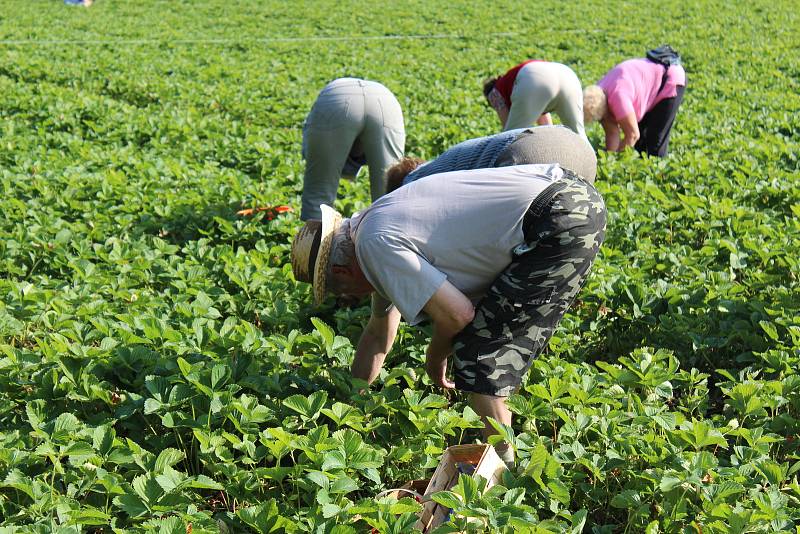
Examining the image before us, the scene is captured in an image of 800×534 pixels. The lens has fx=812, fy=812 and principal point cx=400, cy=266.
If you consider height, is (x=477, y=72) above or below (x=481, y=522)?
below

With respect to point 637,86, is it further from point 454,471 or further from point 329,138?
point 454,471

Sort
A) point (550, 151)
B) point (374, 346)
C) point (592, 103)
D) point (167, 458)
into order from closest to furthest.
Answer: point (167, 458) < point (550, 151) < point (374, 346) < point (592, 103)

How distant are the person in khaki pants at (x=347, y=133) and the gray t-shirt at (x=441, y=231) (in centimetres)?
187

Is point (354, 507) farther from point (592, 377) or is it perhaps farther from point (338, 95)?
point (338, 95)

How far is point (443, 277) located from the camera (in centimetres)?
263

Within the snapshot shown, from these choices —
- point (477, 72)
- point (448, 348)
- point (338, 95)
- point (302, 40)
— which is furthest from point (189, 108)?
point (448, 348)

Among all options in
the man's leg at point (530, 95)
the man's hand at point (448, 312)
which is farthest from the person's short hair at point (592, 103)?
the man's hand at point (448, 312)

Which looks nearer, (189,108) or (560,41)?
(189,108)

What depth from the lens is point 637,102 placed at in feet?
22.5

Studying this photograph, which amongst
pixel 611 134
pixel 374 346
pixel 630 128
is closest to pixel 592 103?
pixel 630 128

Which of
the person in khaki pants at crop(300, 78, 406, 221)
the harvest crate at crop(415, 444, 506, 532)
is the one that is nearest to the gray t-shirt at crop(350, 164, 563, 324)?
the harvest crate at crop(415, 444, 506, 532)

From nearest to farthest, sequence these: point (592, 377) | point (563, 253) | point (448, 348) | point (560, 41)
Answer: point (563, 253) < point (448, 348) < point (592, 377) < point (560, 41)

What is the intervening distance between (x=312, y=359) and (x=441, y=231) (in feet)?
3.37

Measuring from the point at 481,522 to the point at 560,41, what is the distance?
14.8m
